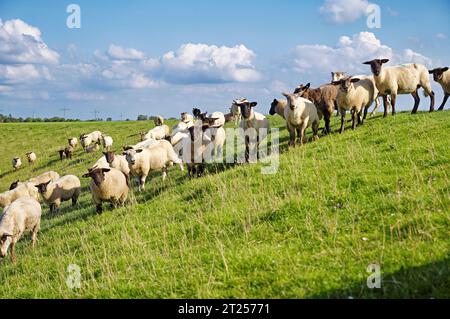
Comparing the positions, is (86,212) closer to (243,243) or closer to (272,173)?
(272,173)

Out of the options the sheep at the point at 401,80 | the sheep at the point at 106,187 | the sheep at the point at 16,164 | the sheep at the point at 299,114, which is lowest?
the sheep at the point at 16,164

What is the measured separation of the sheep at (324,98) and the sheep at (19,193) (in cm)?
1350

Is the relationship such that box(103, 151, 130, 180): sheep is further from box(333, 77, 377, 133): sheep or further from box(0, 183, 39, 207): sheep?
box(333, 77, 377, 133): sheep

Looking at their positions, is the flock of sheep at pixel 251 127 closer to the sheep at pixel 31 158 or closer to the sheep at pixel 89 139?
the sheep at pixel 89 139

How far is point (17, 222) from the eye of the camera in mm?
12820

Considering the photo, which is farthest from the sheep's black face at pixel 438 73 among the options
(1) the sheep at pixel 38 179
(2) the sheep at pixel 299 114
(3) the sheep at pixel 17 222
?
(1) the sheep at pixel 38 179

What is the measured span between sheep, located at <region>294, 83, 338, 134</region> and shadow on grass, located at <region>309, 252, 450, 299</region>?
12.3 metres

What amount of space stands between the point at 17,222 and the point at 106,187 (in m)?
2.98

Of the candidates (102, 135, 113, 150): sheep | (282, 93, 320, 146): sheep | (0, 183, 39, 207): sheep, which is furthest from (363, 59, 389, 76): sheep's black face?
(102, 135, 113, 150): sheep

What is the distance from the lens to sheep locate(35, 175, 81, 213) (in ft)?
61.8

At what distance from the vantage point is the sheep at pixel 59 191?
1883 centimetres

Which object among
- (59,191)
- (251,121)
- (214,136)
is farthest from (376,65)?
(59,191)

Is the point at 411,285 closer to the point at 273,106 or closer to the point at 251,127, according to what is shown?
the point at 251,127

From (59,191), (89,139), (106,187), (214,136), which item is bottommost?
(59,191)
